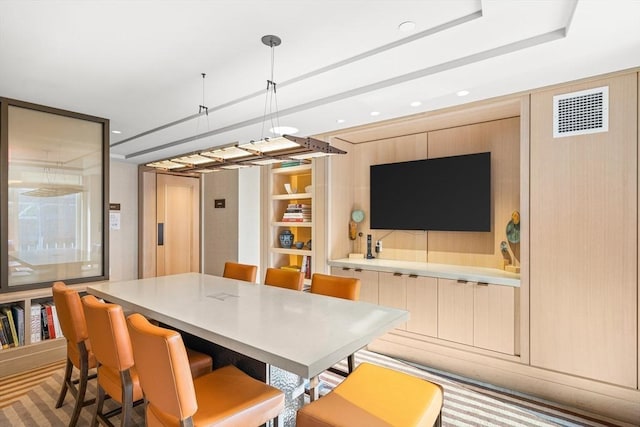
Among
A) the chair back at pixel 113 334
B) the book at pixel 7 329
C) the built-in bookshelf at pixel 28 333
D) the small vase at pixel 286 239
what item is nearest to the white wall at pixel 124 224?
the built-in bookshelf at pixel 28 333

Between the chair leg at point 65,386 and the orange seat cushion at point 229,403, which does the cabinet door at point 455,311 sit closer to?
the orange seat cushion at point 229,403

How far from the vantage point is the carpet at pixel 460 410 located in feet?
7.84

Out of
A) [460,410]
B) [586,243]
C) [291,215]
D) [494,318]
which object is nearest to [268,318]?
[460,410]

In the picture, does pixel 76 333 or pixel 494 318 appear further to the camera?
pixel 494 318

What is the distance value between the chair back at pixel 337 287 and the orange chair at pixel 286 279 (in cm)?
23

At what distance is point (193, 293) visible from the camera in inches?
100

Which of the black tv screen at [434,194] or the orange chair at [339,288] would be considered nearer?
the orange chair at [339,288]

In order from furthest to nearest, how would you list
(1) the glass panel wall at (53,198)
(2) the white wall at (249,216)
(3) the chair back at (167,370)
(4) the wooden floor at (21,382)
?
(2) the white wall at (249,216) → (1) the glass panel wall at (53,198) → (4) the wooden floor at (21,382) → (3) the chair back at (167,370)

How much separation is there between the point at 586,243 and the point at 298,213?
3113 mm

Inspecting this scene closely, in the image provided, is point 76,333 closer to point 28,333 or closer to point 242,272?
point 242,272

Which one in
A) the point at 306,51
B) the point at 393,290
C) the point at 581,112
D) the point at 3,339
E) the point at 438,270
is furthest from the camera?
the point at 393,290

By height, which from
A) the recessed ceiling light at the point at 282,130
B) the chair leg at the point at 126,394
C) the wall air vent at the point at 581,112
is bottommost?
the chair leg at the point at 126,394

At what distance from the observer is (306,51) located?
2299 millimetres

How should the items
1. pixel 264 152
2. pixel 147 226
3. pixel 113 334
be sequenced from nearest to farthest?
1. pixel 113 334
2. pixel 264 152
3. pixel 147 226
